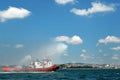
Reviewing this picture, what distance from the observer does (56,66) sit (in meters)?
199
